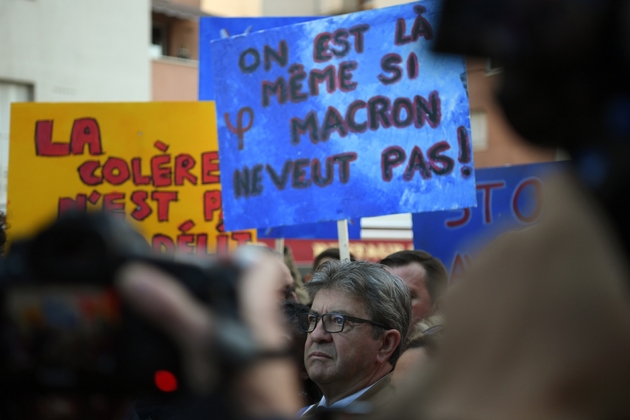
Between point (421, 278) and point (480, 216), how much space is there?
1.33m

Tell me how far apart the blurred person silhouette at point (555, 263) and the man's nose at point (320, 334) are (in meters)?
1.98

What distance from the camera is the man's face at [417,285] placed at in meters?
4.13

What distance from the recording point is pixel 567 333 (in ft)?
2.35

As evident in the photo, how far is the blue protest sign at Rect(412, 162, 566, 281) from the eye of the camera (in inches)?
204

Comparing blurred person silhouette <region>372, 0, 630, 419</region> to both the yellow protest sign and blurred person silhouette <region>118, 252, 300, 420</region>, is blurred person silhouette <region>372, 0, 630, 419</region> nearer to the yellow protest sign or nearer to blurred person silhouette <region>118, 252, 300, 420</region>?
blurred person silhouette <region>118, 252, 300, 420</region>

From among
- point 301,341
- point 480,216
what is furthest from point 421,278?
point 480,216

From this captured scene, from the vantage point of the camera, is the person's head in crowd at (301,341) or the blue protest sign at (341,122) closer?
the person's head in crowd at (301,341)

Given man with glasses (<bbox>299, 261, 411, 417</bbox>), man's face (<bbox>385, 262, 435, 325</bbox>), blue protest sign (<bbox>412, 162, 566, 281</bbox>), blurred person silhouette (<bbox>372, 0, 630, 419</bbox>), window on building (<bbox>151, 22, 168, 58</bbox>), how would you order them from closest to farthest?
blurred person silhouette (<bbox>372, 0, 630, 419</bbox>), man with glasses (<bbox>299, 261, 411, 417</bbox>), man's face (<bbox>385, 262, 435, 325</bbox>), blue protest sign (<bbox>412, 162, 566, 281</bbox>), window on building (<bbox>151, 22, 168, 58</bbox>)

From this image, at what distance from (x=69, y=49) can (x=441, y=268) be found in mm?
8897

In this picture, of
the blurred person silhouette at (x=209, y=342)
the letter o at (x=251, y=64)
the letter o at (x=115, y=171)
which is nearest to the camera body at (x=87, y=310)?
the blurred person silhouette at (x=209, y=342)

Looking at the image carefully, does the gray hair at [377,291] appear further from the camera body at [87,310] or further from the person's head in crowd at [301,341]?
the camera body at [87,310]

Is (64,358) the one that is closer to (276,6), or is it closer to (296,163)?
(296,163)

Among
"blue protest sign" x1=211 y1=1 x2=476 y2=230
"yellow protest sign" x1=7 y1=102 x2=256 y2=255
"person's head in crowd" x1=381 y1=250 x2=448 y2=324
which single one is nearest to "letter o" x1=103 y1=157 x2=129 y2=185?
"yellow protest sign" x1=7 y1=102 x2=256 y2=255

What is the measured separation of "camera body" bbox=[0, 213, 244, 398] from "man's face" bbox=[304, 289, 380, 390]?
192 centimetres
